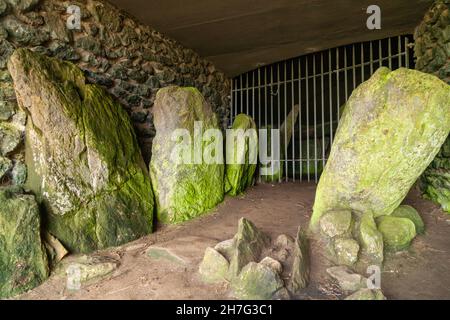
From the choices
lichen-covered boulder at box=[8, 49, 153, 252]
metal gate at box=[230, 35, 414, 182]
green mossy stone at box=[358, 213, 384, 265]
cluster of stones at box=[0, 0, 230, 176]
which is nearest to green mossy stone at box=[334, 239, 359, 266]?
green mossy stone at box=[358, 213, 384, 265]

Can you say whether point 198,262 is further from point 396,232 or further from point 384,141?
point 384,141

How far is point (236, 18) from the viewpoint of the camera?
3.89 metres

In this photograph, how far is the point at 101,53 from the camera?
137 inches

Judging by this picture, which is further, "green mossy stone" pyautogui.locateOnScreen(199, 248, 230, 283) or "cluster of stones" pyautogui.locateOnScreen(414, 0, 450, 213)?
"cluster of stones" pyautogui.locateOnScreen(414, 0, 450, 213)

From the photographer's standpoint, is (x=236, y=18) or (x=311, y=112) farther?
(x=311, y=112)

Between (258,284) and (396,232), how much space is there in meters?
1.31

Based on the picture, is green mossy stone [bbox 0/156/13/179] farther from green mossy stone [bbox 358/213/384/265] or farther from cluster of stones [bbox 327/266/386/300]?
green mossy stone [bbox 358/213/384/265]

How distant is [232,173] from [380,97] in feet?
6.79

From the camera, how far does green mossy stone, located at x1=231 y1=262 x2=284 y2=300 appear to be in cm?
182

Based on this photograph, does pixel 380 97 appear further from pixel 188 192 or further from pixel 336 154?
pixel 188 192

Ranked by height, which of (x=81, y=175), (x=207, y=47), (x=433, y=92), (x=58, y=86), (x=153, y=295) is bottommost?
(x=153, y=295)

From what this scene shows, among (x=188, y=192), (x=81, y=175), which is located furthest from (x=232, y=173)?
(x=81, y=175)

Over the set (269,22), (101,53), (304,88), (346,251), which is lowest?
(346,251)

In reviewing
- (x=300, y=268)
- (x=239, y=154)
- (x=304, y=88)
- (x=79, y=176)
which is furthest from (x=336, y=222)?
(x=304, y=88)
